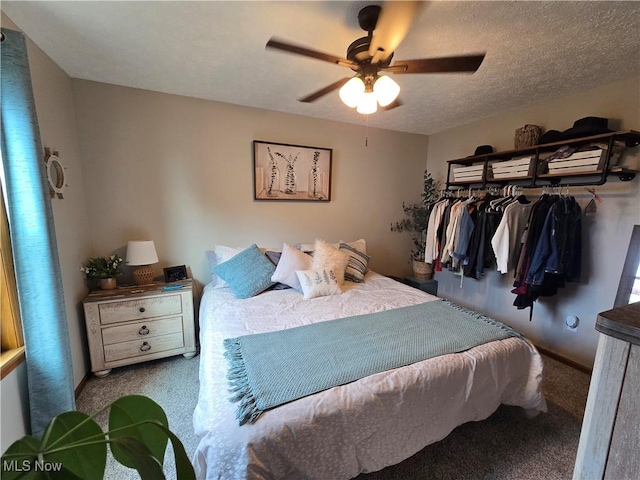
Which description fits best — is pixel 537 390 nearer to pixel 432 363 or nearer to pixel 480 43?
pixel 432 363

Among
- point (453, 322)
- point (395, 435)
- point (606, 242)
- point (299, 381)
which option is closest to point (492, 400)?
point (453, 322)

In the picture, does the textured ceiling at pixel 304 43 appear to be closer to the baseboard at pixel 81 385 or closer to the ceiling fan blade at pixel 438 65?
the ceiling fan blade at pixel 438 65

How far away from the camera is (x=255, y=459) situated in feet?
3.27

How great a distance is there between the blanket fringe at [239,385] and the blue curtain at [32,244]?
90 cm

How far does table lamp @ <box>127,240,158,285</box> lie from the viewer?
232cm

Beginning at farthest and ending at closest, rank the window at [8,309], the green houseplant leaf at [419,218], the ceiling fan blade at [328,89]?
the green houseplant leaf at [419,218] → the ceiling fan blade at [328,89] → the window at [8,309]

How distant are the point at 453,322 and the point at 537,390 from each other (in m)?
0.58

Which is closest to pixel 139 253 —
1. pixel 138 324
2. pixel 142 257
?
pixel 142 257

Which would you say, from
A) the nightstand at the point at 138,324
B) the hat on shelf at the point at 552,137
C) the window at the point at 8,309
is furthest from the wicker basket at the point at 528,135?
the window at the point at 8,309

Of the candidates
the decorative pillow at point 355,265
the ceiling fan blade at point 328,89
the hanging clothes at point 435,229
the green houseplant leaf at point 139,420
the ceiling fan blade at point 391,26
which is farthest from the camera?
the hanging clothes at point 435,229

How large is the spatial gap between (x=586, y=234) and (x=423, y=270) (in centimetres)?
164

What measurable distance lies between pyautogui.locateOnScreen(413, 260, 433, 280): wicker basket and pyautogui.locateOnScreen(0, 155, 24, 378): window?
3.66m

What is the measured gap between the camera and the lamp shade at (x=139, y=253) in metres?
2.32

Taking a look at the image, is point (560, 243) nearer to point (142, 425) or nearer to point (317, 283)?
point (317, 283)
